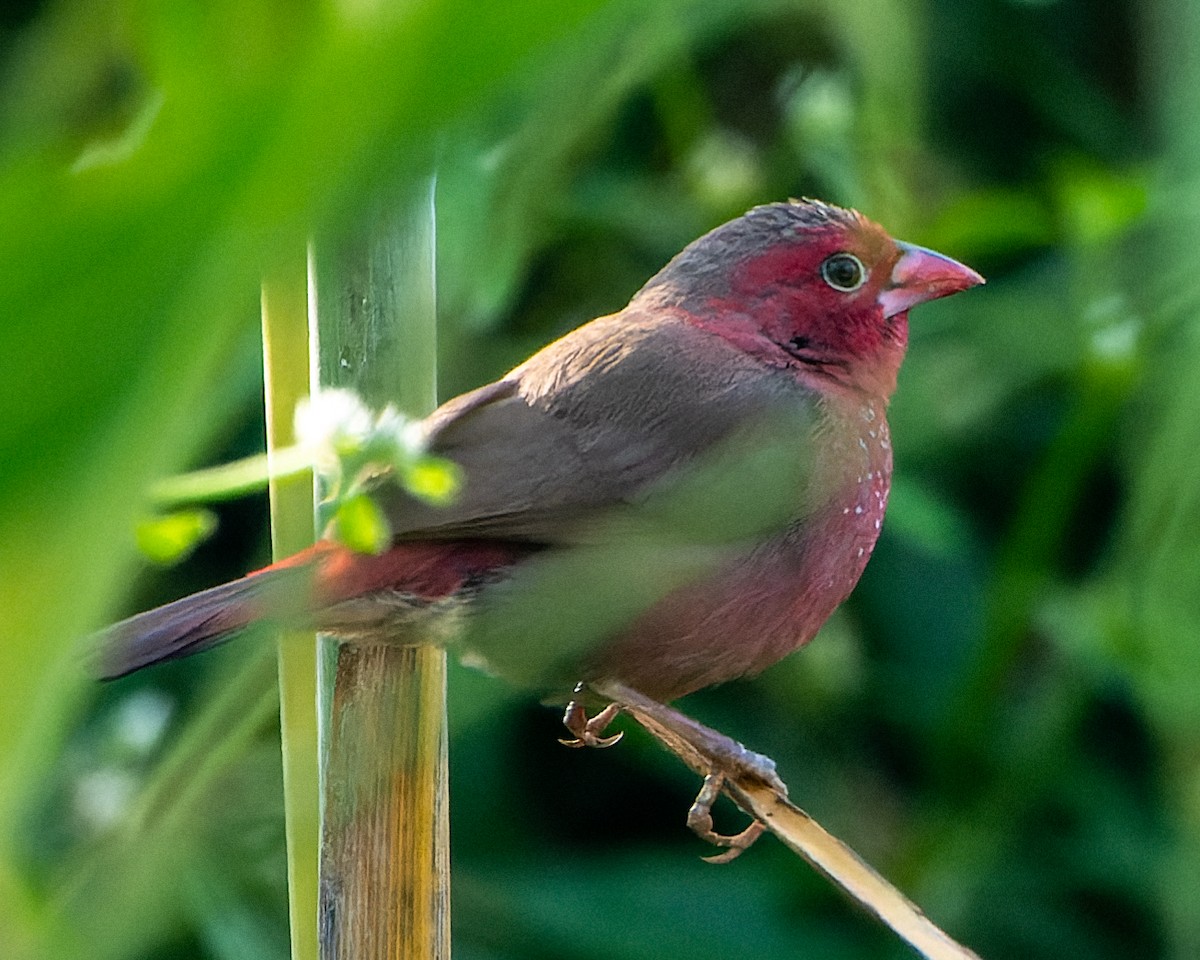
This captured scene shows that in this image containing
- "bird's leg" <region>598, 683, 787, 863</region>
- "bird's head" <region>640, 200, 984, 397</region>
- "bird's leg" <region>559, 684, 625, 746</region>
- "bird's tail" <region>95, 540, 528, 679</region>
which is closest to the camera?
"bird's tail" <region>95, 540, 528, 679</region>

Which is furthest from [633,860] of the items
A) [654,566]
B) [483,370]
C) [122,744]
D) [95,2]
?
[95,2]

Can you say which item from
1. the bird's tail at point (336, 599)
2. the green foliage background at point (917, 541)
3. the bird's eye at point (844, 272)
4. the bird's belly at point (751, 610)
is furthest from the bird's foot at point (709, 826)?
the bird's eye at point (844, 272)

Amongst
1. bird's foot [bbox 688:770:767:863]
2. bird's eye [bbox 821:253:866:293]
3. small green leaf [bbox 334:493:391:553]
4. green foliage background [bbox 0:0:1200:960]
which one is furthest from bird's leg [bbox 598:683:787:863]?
small green leaf [bbox 334:493:391:553]

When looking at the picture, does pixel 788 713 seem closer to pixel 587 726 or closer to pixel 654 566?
pixel 587 726

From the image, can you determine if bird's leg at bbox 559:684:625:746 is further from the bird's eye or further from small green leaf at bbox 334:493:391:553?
small green leaf at bbox 334:493:391:553

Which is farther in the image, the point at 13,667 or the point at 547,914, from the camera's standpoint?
the point at 547,914

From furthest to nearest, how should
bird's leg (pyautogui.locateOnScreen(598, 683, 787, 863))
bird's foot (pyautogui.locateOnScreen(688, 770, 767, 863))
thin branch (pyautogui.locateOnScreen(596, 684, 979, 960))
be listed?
bird's foot (pyautogui.locateOnScreen(688, 770, 767, 863)), bird's leg (pyautogui.locateOnScreen(598, 683, 787, 863)), thin branch (pyautogui.locateOnScreen(596, 684, 979, 960))

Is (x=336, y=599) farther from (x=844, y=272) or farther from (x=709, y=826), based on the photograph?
(x=844, y=272)
